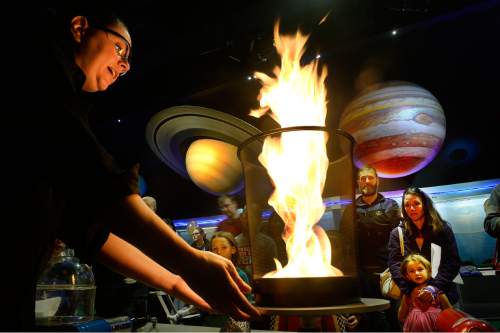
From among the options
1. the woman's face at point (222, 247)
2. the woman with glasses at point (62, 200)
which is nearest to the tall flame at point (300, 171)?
the woman with glasses at point (62, 200)

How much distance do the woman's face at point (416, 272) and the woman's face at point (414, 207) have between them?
0.48 m

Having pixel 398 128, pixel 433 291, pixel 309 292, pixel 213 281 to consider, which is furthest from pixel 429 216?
pixel 213 281

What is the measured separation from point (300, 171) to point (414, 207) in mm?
2504

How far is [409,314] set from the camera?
3.13m

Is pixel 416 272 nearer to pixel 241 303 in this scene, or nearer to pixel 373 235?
pixel 373 235

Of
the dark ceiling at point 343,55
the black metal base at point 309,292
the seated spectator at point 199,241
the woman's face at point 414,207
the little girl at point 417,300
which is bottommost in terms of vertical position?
the little girl at point 417,300

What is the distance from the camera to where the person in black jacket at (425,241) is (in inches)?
129

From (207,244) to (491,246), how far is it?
442 cm

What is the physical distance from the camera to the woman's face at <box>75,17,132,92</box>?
3.58ft

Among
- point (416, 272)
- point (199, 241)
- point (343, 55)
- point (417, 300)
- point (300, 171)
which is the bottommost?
point (417, 300)

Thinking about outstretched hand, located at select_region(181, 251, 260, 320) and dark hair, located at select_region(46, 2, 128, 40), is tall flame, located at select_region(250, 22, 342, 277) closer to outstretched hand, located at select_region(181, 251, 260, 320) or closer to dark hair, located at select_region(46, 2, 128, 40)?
outstretched hand, located at select_region(181, 251, 260, 320)

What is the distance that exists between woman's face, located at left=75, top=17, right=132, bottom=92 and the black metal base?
0.88 m

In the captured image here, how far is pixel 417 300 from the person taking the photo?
10.3ft

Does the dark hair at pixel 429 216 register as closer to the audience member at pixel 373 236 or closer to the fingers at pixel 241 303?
the audience member at pixel 373 236
